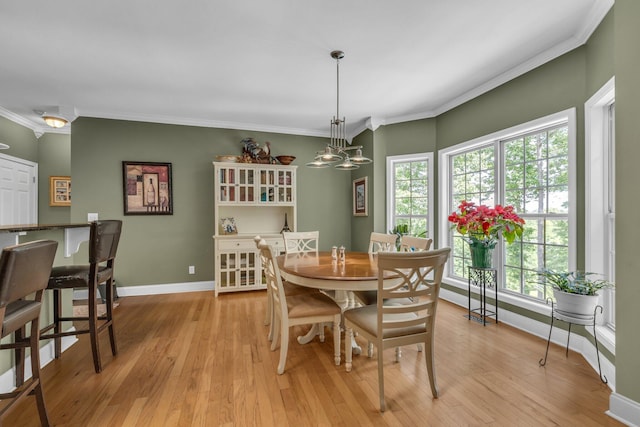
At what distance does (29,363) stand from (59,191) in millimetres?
3750

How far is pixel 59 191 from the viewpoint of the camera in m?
4.79

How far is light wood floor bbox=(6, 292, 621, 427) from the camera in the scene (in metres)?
1.68

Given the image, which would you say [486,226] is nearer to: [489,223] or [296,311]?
[489,223]

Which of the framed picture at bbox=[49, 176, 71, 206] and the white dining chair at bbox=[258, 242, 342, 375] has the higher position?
the framed picture at bbox=[49, 176, 71, 206]

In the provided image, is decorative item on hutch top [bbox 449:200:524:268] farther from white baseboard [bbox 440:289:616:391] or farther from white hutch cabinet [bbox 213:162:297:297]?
white hutch cabinet [bbox 213:162:297:297]

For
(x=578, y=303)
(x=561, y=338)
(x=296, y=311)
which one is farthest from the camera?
(x=561, y=338)

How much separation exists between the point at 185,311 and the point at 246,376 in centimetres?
182

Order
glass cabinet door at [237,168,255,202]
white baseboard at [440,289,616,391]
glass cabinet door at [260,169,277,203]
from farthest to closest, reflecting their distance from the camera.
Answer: glass cabinet door at [260,169,277,203] < glass cabinet door at [237,168,255,202] < white baseboard at [440,289,616,391]

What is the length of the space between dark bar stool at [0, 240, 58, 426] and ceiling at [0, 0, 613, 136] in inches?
70.5

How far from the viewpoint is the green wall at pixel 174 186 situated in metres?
4.13

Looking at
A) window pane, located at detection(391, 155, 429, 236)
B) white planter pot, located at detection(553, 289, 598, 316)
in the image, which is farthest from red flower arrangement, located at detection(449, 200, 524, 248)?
window pane, located at detection(391, 155, 429, 236)

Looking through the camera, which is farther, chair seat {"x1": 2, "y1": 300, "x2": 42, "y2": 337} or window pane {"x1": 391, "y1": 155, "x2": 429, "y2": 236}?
window pane {"x1": 391, "y1": 155, "x2": 429, "y2": 236}

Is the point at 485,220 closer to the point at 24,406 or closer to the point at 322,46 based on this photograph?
the point at 322,46

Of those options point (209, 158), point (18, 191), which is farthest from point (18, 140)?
point (209, 158)
